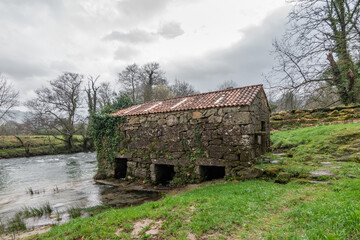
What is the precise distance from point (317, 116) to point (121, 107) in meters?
13.1

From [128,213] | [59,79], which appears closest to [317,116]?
[128,213]

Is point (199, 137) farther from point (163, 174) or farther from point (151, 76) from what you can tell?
point (151, 76)

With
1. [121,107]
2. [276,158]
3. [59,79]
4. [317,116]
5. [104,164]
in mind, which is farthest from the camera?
[59,79]

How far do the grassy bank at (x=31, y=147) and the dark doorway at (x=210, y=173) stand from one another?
917 inches

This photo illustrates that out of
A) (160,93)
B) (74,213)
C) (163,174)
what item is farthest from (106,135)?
(160,93)

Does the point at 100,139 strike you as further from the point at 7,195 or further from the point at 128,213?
the point at 128,213

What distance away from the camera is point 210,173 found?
28.2ft

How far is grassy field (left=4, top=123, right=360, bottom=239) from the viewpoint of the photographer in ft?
9.32

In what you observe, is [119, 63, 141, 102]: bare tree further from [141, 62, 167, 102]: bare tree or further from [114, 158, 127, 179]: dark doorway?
[114, 158, 127, 179]: dark doorway

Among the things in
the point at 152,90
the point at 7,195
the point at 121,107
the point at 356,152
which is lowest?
the point at 7,195

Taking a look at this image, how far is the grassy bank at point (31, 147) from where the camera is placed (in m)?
22.4

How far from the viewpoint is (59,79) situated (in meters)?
23.7

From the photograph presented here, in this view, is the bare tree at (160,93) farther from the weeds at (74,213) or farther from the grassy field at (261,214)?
the grassy field at (261,214)

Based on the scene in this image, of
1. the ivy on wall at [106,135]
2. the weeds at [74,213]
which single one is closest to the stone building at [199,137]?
the ivy on wall at [106,135]
